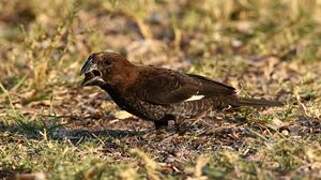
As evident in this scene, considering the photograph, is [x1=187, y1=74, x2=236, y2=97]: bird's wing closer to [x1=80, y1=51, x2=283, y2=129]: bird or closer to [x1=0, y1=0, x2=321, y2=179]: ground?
[x1=80, y1=51, x2=283, y2=129]: bird

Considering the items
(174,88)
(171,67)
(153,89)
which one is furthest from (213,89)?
(171,67)

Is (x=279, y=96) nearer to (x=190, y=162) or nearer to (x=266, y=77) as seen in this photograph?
(x=266, y=77)

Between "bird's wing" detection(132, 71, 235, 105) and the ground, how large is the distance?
23 cm

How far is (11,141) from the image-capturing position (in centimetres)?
639

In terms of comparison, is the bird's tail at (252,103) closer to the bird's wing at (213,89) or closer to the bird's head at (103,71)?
the bird's wing at (213,89)

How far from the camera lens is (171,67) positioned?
9.12 m

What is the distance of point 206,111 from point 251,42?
328 centimetres

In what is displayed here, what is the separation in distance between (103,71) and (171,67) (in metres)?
2.86

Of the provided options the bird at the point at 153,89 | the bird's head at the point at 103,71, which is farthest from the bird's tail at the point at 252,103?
the bird's head at the point at 103,71

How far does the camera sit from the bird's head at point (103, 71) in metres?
6.30

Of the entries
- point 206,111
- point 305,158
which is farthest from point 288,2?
point 305,158

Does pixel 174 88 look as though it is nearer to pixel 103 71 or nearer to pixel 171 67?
pixel 103 71

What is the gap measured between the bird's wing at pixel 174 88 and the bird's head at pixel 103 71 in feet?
0.49

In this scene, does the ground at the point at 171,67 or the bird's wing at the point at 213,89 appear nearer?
the ground at the point at 171,67
